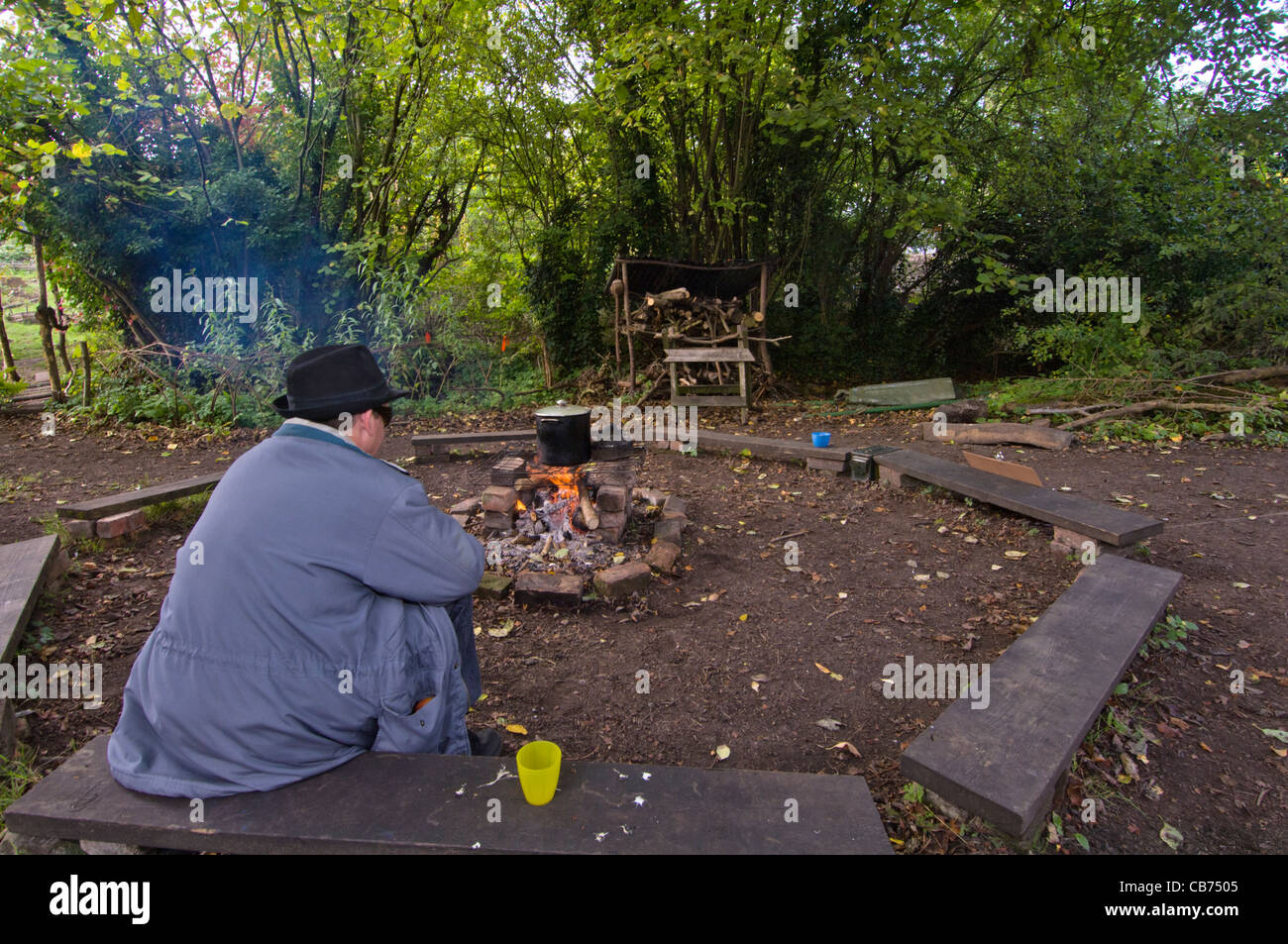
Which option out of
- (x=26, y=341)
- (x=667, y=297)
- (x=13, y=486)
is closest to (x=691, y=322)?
(x=667, y=297)

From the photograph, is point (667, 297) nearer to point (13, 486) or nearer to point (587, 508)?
point (587, 508)

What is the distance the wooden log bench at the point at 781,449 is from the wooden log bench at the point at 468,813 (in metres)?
4.46

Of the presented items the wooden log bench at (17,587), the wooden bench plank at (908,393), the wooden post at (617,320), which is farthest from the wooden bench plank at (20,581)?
the wooden bench plank at (908,393)

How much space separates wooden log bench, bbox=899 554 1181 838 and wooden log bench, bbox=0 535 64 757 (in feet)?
11.1

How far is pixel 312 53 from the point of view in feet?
29.6

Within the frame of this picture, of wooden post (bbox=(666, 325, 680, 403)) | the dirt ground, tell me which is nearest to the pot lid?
the dirt ground

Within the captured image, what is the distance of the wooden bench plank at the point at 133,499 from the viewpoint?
4.62 meters

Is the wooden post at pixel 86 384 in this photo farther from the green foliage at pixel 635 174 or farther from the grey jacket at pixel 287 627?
the grey jacket at pixel 287 627

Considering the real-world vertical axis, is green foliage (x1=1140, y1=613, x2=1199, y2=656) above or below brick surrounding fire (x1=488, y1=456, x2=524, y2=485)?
below

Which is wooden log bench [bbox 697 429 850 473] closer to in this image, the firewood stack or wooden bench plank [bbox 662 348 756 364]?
wooden bench plank [bbox 662 348 756 364]

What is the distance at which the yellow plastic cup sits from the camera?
184cm

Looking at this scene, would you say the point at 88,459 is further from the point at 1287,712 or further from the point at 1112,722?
the point at 1287,712
